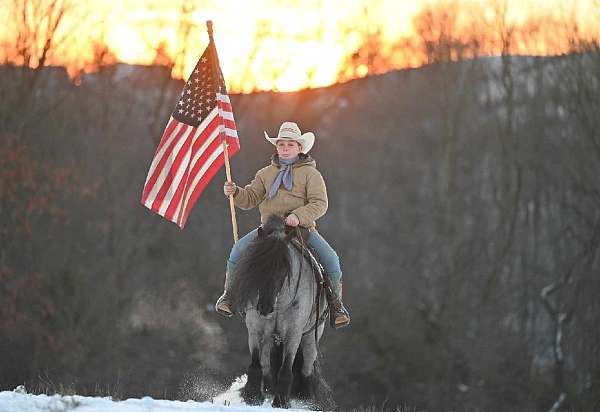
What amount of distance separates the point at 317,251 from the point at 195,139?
234 cm

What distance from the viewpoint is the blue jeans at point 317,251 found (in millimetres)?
10914

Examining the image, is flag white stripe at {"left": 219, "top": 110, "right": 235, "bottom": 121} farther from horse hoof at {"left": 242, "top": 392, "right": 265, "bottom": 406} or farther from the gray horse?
horse hoof at {"left": 242, "top": 392, "right": 265, "bottom": 406}

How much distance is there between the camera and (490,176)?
151ft

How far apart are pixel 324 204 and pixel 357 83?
128ft

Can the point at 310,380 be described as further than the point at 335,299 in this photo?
Yes

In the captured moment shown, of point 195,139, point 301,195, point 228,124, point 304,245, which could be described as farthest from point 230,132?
point 304,245

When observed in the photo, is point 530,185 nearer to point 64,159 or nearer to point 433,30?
point 433,30

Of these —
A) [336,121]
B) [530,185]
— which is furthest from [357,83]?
[530,185]

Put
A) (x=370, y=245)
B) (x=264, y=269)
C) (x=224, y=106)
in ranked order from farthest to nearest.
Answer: (x=370, y=245)
(x=224, y=106)
(x=264, y=269)

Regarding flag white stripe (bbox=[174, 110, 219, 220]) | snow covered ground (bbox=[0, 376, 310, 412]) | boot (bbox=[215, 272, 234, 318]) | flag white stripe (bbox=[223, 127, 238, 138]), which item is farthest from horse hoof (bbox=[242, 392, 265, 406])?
flag white stripe (bbox=[223, 127, 238, 138])

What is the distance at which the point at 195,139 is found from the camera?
12750 millimetres

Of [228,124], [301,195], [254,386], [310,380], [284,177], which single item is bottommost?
[310,380]

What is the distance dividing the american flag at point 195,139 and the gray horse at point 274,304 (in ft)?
7.79

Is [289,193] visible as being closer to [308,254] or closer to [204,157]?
[308,254]
